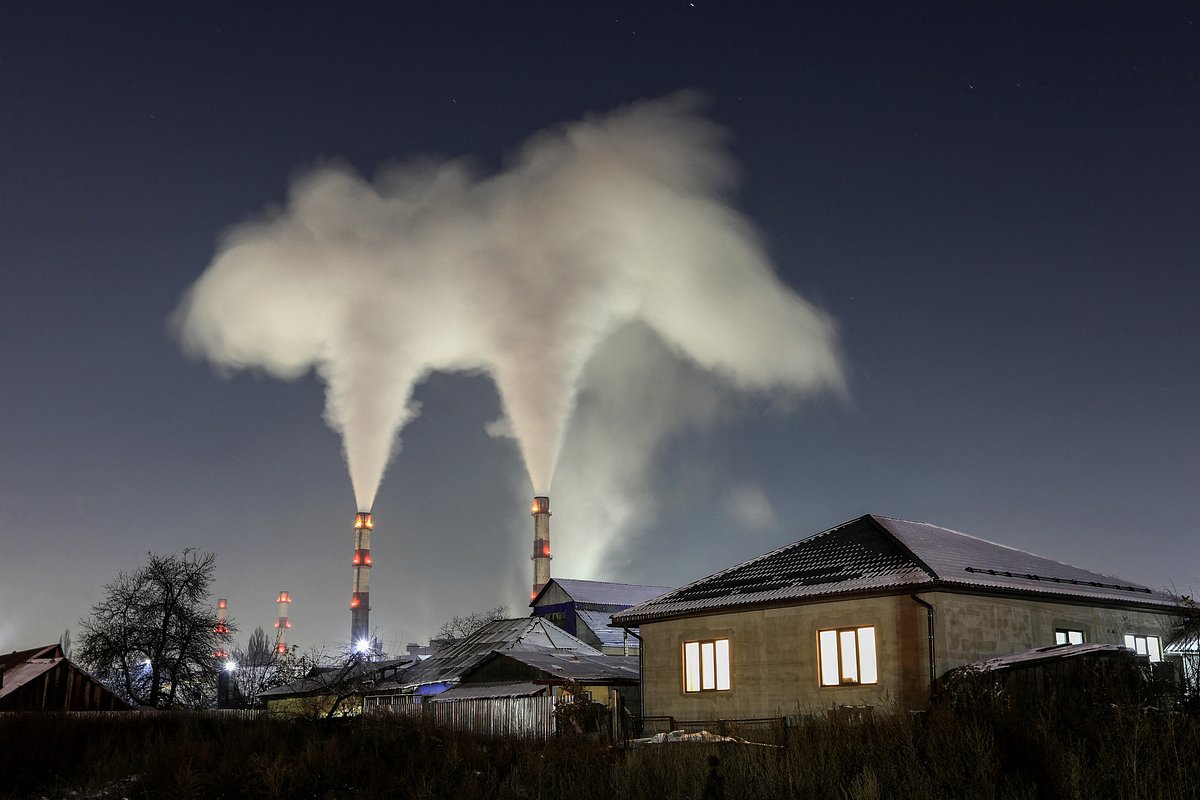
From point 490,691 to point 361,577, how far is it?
78689 millimetres

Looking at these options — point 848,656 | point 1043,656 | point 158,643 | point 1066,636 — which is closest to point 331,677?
point 158,643

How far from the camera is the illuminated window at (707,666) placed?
24.2 m

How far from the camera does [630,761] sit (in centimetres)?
1379

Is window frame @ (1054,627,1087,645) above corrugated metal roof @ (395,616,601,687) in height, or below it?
above

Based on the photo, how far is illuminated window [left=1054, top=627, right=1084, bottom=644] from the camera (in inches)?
898

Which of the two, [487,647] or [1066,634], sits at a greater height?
[1066,634]

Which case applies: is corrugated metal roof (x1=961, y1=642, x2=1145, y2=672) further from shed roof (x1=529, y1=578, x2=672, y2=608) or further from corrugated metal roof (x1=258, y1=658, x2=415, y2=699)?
shed roof (x1=529, y1=578, x2=672, y2=608)

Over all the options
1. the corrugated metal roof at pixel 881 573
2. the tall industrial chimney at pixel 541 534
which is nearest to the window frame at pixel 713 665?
the corrugated metal roof at pixel 881 573

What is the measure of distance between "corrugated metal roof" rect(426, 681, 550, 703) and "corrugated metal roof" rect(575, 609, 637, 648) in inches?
884

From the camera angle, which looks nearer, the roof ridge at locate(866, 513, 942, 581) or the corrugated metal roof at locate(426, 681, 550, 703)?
the roof ridge at locate(866, 513, 942, 581)

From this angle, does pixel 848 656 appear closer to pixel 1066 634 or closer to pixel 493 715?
pixel 1066 634

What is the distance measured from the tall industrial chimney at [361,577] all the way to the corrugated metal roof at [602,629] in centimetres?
5226

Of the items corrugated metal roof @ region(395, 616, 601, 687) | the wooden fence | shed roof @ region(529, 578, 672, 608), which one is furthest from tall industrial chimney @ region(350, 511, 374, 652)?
the wooden fence

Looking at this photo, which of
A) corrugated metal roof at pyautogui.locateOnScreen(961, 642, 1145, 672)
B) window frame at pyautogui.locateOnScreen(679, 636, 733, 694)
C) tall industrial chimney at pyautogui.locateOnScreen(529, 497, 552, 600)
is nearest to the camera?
corrugated metal roof at pyautogui.locateOnScreen(961, 642, 1145, 672)
